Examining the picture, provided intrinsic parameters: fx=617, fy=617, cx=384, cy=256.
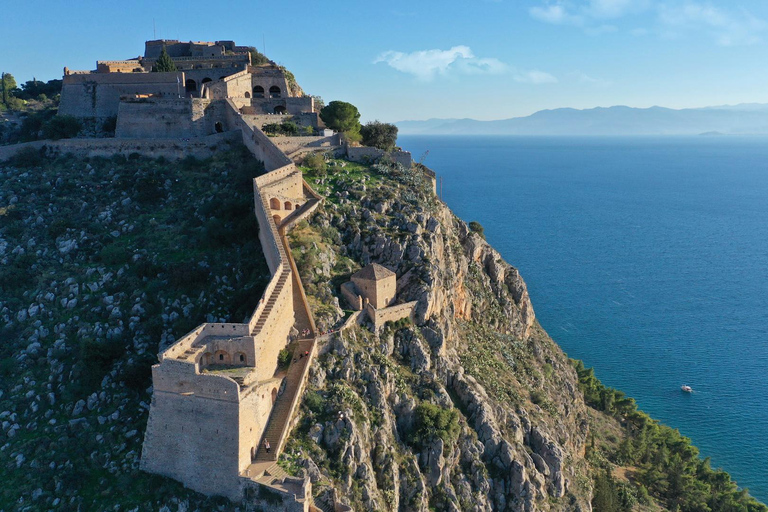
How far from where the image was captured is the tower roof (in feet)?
118

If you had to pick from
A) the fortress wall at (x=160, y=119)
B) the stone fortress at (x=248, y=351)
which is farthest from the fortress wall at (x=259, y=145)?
the fortress wall at (x=160, y=119)

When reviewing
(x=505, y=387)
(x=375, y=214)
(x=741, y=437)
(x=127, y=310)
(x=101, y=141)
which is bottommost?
(x=741, y=437)

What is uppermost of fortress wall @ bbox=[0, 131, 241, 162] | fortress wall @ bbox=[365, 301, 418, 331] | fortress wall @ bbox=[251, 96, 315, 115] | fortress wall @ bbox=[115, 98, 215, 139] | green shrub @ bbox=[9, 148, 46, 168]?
fortress wall @ bbox=[251, 96, 315, 115]

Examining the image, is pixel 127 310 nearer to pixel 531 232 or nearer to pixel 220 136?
pixel 220 136

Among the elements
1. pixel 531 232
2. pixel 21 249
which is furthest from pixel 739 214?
pixel 21 249

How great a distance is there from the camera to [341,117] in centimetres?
5528

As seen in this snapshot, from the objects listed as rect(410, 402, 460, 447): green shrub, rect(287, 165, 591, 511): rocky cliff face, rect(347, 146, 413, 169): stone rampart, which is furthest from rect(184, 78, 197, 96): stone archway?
rect(410, 402, 460, 447): green shrub

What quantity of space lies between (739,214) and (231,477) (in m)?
144

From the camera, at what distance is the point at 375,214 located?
142 feet

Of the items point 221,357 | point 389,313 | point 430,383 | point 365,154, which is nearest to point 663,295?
point 365,154

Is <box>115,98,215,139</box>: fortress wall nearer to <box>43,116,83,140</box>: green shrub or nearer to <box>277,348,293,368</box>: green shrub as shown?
<box>43,116,83,140</box>: green shrub

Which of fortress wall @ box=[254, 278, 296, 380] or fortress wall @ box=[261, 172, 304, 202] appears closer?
fortress wall @ box=[254, 278, 296, 380]

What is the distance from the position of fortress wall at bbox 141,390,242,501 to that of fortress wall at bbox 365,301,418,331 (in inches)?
495

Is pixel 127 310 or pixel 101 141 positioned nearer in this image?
pixel 127 310
